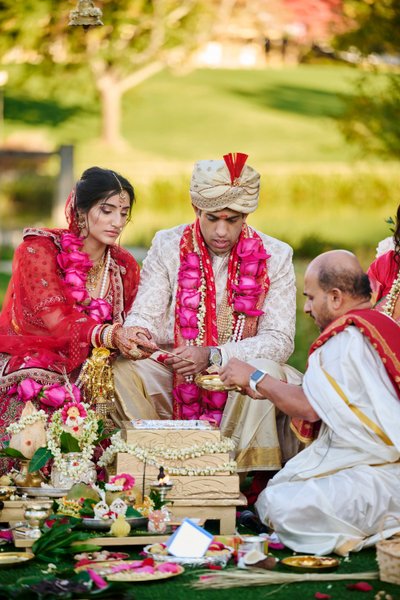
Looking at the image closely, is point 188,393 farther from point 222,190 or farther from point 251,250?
point 222,190

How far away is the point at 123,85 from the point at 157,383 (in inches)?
965

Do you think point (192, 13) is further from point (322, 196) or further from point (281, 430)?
point (281, 430)

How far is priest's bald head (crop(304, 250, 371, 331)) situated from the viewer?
5.30 m

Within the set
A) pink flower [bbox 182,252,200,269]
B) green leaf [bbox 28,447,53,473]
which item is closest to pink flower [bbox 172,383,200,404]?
pink flower [bbox 182,252,200,269]

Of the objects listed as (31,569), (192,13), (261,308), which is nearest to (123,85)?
(192,13)

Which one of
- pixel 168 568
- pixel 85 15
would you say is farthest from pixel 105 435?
pixel 85 15

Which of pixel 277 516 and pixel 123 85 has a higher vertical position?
pixel 123 85

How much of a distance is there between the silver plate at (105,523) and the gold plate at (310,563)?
2.33 feet

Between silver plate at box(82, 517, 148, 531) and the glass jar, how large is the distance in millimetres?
361

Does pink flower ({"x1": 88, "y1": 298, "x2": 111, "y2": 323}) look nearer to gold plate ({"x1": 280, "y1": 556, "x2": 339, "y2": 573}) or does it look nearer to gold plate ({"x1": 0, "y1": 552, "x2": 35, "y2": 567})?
gold plate ({"x1": 0, "y1": 552, "x2": 35, "y2": 567})

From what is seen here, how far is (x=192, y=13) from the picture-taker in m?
25.7

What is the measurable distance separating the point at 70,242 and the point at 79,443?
127 cm

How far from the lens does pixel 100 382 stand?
20.5ft

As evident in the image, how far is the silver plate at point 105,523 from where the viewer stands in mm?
5383
